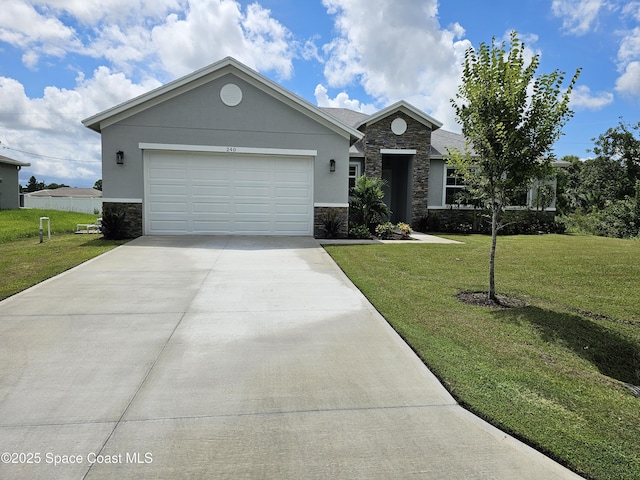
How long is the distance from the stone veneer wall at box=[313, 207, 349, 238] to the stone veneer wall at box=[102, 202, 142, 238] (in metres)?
5.64

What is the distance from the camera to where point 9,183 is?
29.6m

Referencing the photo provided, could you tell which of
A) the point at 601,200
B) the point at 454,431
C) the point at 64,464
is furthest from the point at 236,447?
the point at 601,200

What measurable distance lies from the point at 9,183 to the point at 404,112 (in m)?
28.9

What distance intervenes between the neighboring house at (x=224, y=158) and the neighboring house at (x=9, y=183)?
71.1 ft

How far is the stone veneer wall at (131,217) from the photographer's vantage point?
1277 centimetres

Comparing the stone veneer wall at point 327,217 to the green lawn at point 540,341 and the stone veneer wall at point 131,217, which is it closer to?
the green lawn at point 540,341

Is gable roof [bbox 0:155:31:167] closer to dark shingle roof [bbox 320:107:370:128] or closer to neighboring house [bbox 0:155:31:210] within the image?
neighboring house [bbox 0:155:31:210]

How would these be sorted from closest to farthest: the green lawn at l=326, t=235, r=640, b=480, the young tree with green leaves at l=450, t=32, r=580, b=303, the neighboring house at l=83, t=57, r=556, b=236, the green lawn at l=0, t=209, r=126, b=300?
the green lawn at l=326, t=235, r=640, b=480, the young tree with green leaves at l=450, t=32, r=580, b=303, the green lawn at l=0, t=209, r=126, b=300, the neighboring house at l=83, t=57, r=556, b=236

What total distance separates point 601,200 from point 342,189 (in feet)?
82.9

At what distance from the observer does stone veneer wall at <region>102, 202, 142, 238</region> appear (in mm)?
12774

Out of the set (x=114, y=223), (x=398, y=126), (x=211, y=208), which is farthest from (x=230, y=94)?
(x=398, y=126)

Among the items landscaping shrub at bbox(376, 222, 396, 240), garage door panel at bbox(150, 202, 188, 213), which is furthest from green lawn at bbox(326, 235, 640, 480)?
garage door panel at bbox(150, 202, 188, 213)

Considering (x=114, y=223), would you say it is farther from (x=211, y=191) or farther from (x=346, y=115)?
(x=346, y=115)

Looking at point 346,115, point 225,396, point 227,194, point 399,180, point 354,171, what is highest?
point 346,115
